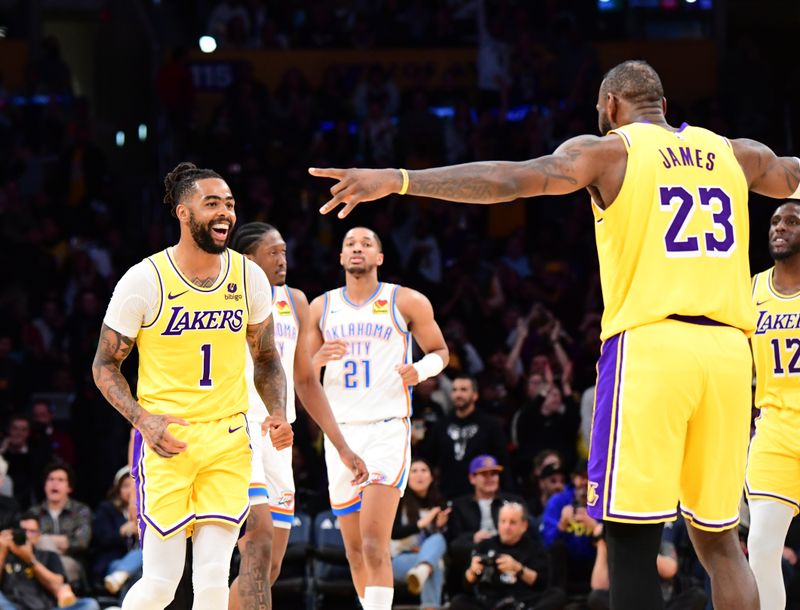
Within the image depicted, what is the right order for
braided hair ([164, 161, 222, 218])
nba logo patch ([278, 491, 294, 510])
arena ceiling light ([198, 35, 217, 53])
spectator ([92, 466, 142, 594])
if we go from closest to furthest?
braided hair ([164, 161, 222, 218]) → nba logo patch ([278, 491, 294, 510]) → spectator ([92, 466, 142, 594]) → arena ceiling light ([198, 35, 217, 53])

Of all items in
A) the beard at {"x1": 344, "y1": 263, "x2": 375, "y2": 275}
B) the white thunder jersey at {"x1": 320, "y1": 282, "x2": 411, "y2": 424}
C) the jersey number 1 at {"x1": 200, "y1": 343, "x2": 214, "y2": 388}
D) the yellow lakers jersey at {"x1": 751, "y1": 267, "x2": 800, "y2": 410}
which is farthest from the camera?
the beard at {"x1": 344, "y1": 263, "x2": 375, "y2": 275}

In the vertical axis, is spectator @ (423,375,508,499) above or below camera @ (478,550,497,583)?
above

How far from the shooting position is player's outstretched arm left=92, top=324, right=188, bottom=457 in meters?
6.56

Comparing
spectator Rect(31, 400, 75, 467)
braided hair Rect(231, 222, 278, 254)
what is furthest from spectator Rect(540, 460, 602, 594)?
spectator Rect(31, 400, 75, 467)

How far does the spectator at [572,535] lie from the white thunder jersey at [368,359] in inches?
126

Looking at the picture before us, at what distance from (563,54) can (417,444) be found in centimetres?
782

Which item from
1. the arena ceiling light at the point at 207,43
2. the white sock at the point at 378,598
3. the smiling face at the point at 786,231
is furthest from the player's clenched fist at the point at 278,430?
the arena ceiling light at the point at 207,43

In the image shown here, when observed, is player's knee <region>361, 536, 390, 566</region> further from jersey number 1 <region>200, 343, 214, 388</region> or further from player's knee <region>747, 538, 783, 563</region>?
player's knee <region>747, 538, 783, 563</region>

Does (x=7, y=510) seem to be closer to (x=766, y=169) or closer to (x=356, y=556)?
(x=356, y=556)

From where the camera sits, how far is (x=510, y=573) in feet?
37.9

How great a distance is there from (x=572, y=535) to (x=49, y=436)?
5.56 meters

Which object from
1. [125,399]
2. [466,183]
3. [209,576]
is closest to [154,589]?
[209,576]

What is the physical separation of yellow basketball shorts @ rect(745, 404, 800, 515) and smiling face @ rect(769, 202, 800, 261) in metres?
0.96

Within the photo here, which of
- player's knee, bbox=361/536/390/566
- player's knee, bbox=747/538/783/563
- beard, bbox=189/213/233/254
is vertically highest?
beard, bbox=189/213/233/254
